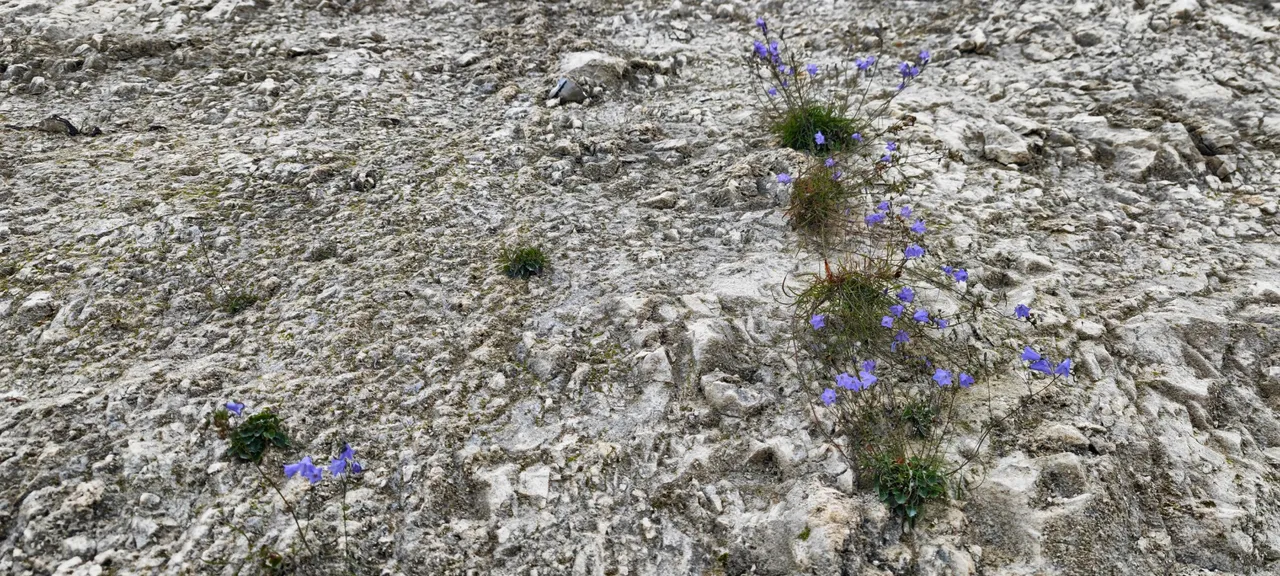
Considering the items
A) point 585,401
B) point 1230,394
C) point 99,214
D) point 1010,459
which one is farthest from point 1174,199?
point 99,214

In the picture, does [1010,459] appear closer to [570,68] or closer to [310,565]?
[310,565]

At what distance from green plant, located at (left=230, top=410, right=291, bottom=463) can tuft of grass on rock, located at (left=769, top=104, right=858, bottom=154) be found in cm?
411

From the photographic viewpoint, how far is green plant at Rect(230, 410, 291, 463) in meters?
3.74

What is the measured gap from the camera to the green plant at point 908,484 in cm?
350

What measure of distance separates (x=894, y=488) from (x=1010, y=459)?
65cm

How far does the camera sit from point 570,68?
699cm

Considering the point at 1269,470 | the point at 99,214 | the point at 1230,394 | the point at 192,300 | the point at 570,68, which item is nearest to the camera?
the point at 1269,470

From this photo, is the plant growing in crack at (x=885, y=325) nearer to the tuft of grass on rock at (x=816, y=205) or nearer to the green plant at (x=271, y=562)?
the tuft of grass on rock at (x=816, y=205)

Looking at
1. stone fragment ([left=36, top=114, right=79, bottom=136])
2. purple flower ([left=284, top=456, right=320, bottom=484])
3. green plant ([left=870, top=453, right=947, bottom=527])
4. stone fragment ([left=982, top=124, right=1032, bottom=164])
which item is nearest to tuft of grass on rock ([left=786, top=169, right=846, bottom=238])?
stone fragment ([left=982, top=124, right=1032, bottom=164])

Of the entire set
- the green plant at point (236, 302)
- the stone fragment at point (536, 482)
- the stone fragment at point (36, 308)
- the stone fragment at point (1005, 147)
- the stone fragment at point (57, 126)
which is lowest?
the stone fragment at point (536, 482)

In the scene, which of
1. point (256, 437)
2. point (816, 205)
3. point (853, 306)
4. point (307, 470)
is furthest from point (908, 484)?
point (256, 437)

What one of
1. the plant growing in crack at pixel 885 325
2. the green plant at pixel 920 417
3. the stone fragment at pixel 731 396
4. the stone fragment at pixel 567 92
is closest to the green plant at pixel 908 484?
the plant growing in crack at pixel 885 325

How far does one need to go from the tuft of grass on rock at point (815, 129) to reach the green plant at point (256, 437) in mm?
4108

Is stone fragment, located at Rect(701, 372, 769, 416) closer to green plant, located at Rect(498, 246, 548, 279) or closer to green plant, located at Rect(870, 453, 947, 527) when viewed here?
green plant, located at Rect(870, 453, 947, 527)
